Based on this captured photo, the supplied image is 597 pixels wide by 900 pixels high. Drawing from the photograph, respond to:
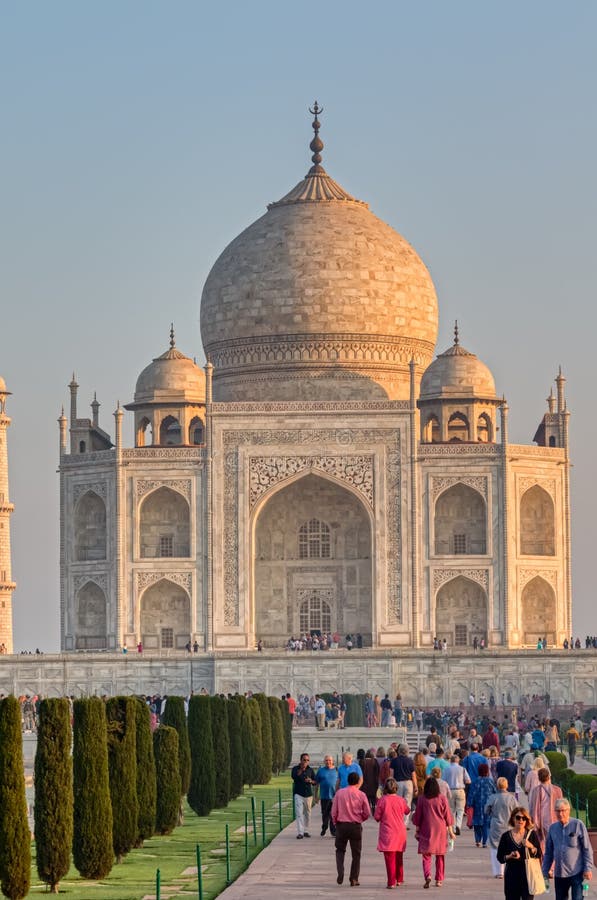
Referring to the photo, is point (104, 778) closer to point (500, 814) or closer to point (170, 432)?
point (500, 814)

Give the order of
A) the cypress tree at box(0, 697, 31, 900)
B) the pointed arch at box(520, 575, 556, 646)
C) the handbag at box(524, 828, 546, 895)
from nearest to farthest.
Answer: the handbag at box(524, 828, 546, 895)
the cypress tree at box(0, 697, 31, 900)
the pointed arch at box(520, 575, 556, 646)

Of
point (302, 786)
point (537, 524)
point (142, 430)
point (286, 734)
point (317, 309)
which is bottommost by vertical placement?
point (286, 734)

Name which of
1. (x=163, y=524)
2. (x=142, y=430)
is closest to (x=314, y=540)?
(x=163, y=524)

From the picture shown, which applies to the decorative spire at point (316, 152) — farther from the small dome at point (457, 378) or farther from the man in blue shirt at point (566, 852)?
the man in blue shirt at point (566, 852)

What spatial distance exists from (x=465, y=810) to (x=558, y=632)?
23.2 metres

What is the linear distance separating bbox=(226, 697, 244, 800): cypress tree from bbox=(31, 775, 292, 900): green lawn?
55 cm

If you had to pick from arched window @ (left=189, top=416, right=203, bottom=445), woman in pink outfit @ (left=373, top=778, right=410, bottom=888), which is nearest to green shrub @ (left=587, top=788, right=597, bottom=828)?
woman in pink outfit @ (left=373, top=778, right=410, bottom=888)

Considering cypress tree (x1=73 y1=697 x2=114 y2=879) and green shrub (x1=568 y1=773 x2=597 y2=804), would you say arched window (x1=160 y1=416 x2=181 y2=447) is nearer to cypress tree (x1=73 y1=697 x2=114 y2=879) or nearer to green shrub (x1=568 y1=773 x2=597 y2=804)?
green shrub (x1=568 y1=773 x2=597 y2=804)

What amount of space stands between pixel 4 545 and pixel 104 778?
25.3m

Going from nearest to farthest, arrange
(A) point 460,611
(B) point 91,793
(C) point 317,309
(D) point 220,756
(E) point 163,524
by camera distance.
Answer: (B) point 91,793
(D) point 220,756
(A) point 460,611
(E) point 163,524
(C) point 317,309

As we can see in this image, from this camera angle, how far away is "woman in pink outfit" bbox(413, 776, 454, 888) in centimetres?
1509

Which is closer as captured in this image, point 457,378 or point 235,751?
point 235,751

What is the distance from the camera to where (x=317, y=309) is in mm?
44594

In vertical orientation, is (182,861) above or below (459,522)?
below
